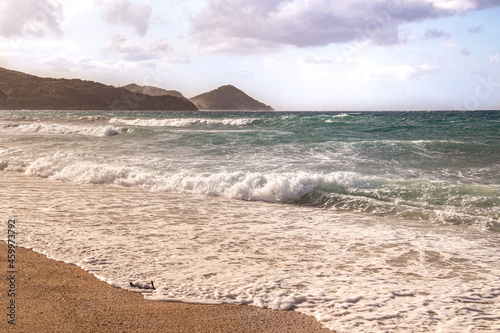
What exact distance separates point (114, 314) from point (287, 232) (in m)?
3.17

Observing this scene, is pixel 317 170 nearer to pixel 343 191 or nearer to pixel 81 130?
pixel 343 191

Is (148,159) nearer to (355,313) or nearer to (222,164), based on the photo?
(222,164)

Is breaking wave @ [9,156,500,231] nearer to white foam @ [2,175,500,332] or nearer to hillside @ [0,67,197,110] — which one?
white foam @ [2,175,500,332]

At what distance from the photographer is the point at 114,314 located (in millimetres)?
3119

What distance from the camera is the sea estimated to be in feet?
11.5

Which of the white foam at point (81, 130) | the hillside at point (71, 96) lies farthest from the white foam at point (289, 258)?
the hillside at point (71, 96)

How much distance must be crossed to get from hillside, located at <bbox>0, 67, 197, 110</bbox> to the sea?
458ft

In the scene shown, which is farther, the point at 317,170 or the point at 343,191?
the point at 317,170

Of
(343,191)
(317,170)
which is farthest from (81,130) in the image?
(343,191)

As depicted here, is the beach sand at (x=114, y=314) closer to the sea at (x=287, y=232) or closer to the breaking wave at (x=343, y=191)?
the sea at (x=287, y=232)

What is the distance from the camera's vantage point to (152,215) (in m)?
6.59

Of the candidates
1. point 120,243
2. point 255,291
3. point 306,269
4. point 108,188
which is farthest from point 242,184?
point 255,291

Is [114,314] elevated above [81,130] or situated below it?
below

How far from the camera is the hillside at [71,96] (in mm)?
140875
